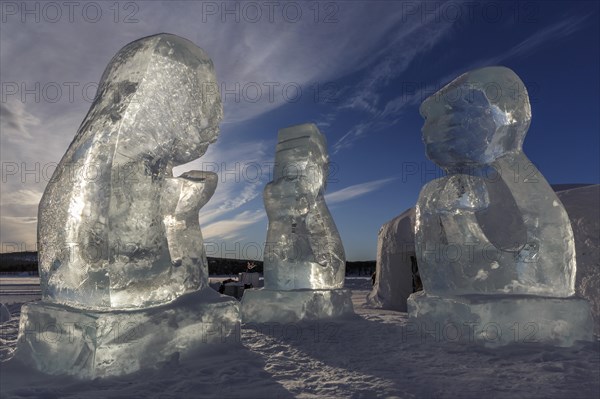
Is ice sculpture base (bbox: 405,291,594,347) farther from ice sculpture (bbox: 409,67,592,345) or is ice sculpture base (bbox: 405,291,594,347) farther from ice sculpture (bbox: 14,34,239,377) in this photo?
ice sculpture (bbox: 14,34,239,377)

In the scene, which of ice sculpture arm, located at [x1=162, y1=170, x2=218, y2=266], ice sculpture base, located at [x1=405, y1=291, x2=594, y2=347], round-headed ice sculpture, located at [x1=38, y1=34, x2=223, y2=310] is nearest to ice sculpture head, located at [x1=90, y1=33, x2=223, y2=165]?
round-headed ice sculpture, located at [x1=38, y1=34, x2=223, y2=310]

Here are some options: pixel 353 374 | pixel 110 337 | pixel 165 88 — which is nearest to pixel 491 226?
pixel 353 374

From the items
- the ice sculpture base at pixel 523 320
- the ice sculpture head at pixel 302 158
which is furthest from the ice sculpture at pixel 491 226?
the ice sculpture head at pixel 302 158

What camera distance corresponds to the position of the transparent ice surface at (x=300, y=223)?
611cm

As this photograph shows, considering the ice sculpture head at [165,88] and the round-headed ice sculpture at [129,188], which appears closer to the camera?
the round-headed ice sculpture at [129,188]

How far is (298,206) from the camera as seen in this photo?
6.28 m

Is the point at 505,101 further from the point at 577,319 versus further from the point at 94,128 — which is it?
the point at 94,128

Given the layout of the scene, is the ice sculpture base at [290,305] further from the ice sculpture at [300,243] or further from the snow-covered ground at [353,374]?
the snow-covered ground at [353,374]

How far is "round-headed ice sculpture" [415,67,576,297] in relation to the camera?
14.3 ft

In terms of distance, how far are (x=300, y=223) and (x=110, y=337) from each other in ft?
11.3

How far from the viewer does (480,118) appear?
4547 mm

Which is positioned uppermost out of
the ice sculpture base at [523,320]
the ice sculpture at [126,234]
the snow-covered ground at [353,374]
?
the ice sculpture at [126,234]

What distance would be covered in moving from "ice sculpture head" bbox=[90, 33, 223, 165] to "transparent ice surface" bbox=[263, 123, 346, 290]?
91.1 inches

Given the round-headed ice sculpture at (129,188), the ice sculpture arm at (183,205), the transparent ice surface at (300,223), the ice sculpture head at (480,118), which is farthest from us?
the transparent ice surface at (300,223)
